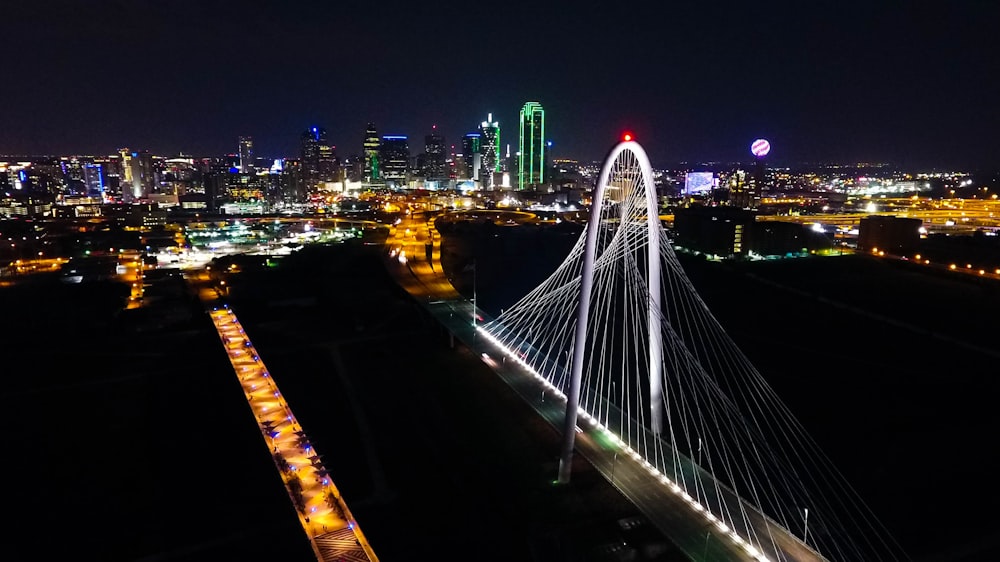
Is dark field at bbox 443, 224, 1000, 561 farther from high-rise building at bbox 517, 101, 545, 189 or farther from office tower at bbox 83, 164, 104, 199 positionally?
office tower at bbox 83, 164, 104, 199

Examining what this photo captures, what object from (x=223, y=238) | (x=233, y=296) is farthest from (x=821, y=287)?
(x=223, y=238)

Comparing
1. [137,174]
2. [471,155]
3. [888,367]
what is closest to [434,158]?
[471,155]

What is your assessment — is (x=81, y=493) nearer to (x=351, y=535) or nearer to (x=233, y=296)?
(x=351, y=535)

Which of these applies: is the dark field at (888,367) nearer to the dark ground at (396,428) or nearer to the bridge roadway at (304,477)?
the dark ground at (396,428)

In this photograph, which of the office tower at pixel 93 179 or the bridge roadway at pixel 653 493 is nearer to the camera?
the bridge roadway at pixel 653 493

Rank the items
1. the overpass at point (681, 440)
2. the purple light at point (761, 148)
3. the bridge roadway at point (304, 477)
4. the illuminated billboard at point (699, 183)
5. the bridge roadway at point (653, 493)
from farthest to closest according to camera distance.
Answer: the illuminated billboard at point (699, 183)
the purple light at point (761, 148)
the overpass at point (681, 440)
the bridge roadway at point (304, 477)
the bridge roadway at point (653, 493)

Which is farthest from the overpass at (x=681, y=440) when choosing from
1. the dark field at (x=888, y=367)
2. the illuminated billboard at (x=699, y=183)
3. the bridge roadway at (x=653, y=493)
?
the illuminated billboard at (x=699, y=183)

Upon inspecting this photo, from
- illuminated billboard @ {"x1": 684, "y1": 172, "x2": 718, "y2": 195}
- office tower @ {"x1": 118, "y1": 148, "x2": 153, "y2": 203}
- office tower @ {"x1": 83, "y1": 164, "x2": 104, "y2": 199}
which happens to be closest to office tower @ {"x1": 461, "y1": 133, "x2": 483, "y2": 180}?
illuminated billboard @ {"x1": 684, "y1": 172, "x2": 718, "y2": 195}
